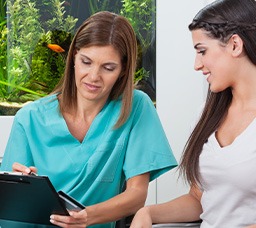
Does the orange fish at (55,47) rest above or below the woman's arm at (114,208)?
above

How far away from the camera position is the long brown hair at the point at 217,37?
5.75 ft

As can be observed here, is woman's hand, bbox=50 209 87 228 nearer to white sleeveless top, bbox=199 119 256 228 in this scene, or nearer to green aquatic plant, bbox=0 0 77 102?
white sleeveless top, bbox=199 119 256 228

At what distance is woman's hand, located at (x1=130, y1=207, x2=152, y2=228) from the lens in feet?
5.83

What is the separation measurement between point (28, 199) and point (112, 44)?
→ 0.57m

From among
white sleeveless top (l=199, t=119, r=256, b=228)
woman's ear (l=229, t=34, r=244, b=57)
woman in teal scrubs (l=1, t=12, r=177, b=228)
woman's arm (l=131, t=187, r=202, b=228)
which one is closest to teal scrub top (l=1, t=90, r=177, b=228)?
woman in teal scrubs (l=1, t=12, r=177, b=228)

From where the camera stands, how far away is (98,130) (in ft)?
7.39

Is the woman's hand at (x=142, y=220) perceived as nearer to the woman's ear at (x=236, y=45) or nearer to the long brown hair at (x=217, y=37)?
the long brown hair at (x=217, y=37)

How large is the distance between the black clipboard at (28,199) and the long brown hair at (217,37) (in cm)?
38

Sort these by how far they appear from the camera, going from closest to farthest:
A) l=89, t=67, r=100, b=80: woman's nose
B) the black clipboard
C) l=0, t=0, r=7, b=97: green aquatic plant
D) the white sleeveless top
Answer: the white sleeveless top < the black clipboard < l=89, t=67, r=100, b=80: woman's nose < l=0, t=0, r=7, b=97: green aquatic plant

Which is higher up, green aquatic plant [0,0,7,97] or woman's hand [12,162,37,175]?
green aquatic plant [0,0,7,97]

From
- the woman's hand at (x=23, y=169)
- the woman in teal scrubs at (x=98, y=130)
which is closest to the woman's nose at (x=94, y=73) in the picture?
the woman in teal scrubs at (x=98, y=130)

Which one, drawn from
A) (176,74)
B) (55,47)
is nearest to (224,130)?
(176,74)

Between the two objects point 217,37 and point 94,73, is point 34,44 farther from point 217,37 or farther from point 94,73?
point 217,37

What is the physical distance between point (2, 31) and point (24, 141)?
1.42 metres
